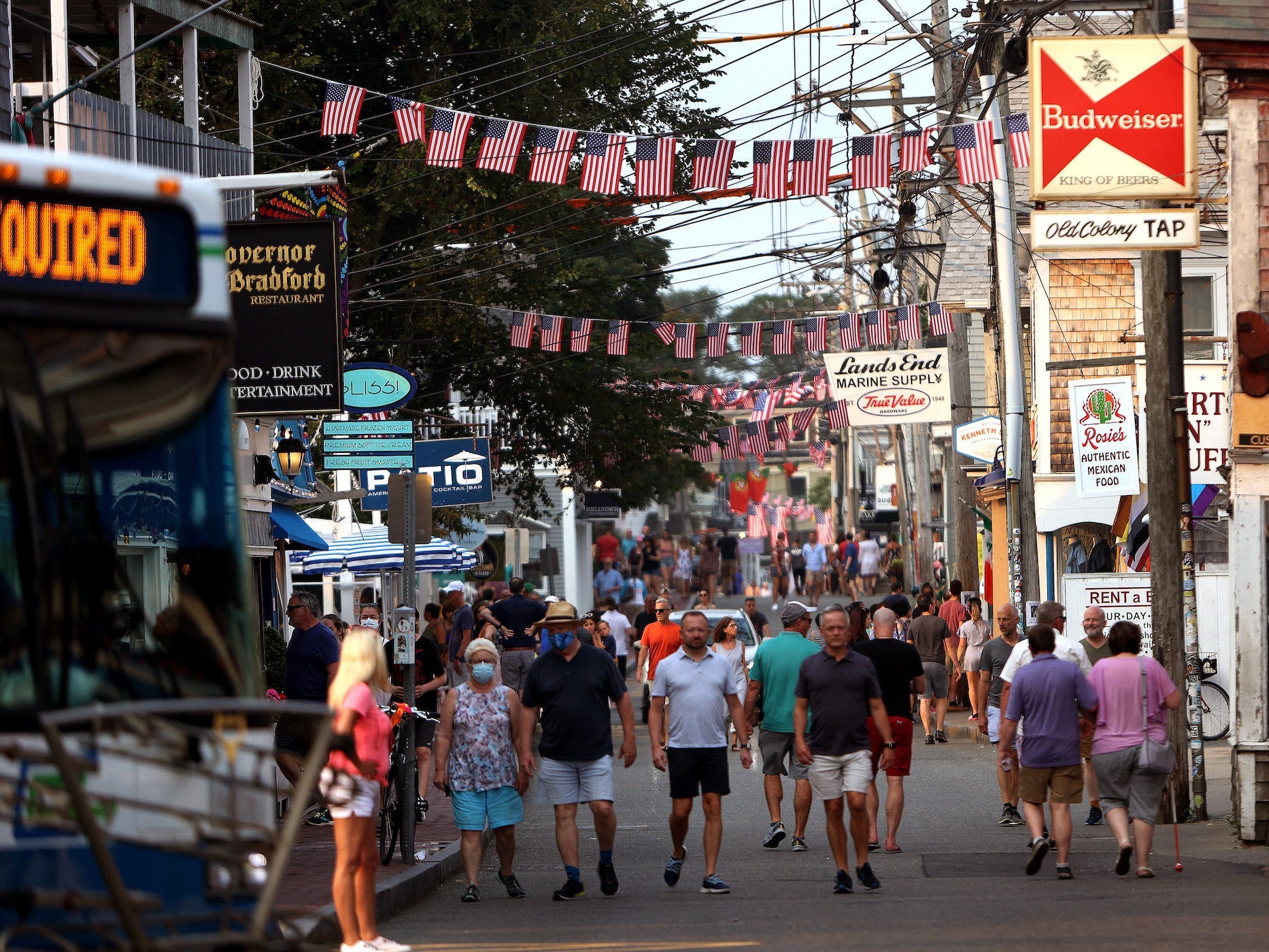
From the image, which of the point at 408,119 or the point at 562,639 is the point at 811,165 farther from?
the point at 562,639

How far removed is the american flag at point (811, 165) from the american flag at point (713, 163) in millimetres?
734

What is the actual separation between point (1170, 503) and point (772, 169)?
6855 millimetres

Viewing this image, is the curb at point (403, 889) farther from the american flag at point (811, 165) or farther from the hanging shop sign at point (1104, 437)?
the hanging shop sign at point (1104, 437)

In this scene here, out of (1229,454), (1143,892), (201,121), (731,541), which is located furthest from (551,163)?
(731,541)

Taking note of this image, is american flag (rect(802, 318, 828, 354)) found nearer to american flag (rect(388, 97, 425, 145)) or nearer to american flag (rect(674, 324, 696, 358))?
american flag (rect(674, 324, 696, 358))

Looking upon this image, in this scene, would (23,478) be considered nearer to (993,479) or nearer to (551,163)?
(551,163)

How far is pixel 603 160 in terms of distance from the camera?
69.5ft

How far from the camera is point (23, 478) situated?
223 inches

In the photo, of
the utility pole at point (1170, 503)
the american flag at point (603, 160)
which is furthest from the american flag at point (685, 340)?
the utility pole at point (1170, 503)

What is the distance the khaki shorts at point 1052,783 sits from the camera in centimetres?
1284

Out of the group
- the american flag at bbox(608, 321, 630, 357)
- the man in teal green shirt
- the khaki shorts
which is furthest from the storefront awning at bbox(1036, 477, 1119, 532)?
the khaki shorts

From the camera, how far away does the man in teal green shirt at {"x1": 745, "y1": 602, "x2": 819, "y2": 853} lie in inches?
567

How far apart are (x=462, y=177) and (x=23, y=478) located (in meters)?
23.8

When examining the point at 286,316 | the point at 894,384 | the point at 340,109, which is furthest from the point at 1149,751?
the point at 894,384
